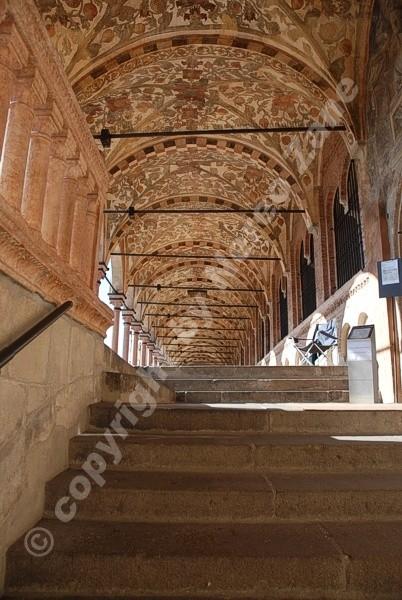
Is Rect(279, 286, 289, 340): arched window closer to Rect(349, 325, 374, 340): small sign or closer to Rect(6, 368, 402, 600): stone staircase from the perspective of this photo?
Rect(349, 325, 374, 340): small sign

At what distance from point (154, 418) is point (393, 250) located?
21.4 feet

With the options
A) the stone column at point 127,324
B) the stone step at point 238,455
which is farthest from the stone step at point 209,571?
the stone column at point 127,324

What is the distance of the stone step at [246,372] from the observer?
777cm

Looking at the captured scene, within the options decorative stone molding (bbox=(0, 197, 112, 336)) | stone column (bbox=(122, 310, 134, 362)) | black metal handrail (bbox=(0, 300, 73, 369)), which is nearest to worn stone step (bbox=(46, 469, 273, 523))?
black metal handrail (bbox=(0, 300, 73, 369))

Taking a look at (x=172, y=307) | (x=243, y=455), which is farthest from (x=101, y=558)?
(x=172, y=307)

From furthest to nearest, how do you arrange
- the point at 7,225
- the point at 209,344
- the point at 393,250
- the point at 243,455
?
1. the point at 209,344
2. the point at 393,250
3. the point at 243,455
4. the point at 7,225

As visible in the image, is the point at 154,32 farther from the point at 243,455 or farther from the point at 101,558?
the point at 101,558

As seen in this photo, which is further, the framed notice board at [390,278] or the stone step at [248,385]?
the framed notice board at [390,278]

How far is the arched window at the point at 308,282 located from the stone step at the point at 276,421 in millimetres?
11389

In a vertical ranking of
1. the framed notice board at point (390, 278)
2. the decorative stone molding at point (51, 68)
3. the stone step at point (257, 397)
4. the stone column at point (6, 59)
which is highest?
the framed notice board at point (390, 278)

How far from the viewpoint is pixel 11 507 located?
1968mm

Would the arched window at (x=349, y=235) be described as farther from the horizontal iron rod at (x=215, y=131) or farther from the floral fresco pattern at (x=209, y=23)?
the floral fresco pattern at (x=209, y=23)

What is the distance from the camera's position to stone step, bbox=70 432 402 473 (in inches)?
108

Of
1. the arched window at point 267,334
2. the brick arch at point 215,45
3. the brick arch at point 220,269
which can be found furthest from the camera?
the brick arch at point 220,269
